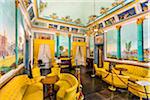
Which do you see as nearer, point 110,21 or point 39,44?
point 110,21

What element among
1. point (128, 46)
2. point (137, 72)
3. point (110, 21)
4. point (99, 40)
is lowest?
point (137, 72)

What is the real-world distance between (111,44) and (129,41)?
1.61 m

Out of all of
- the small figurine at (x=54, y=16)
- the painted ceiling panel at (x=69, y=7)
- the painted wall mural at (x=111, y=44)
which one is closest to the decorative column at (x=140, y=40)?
the painted wall mural at (x=111, y=44)

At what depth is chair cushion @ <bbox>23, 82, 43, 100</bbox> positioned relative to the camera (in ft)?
9.00

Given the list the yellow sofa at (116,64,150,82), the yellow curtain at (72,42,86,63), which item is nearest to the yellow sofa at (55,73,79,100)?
the yellow sofa at (116,64,150,82)

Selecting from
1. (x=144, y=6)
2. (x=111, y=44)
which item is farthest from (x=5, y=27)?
(x=111, y=44)

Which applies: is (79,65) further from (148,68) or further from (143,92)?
(143,92)

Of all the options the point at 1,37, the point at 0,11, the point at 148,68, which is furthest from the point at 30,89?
the point at 148,68

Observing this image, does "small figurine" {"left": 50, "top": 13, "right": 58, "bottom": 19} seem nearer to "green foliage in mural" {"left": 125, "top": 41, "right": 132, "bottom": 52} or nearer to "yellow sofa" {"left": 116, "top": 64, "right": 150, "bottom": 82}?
"green foliage in mural" {"left": 125, "top": 41, "right": 132, "bottom": 52}

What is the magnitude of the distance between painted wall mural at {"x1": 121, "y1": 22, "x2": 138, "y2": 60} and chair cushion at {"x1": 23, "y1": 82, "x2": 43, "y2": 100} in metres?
5.43

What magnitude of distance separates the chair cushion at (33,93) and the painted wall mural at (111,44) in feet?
19.0

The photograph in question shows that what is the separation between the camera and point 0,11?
1.92 m

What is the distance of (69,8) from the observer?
7156 mm

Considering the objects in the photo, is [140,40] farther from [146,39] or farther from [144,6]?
[144,6]
